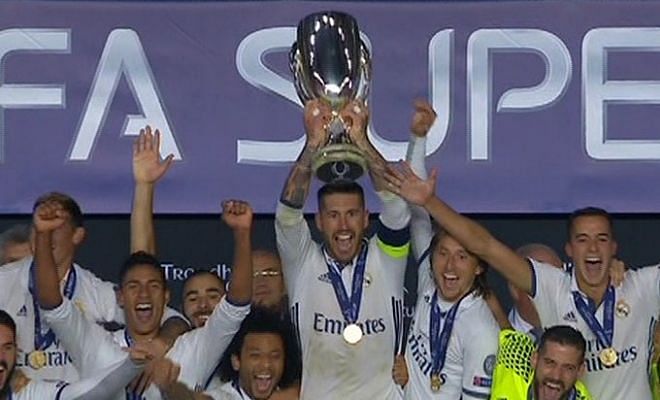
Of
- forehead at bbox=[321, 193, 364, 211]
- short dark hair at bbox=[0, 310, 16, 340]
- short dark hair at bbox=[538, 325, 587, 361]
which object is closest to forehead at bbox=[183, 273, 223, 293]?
forehead at bbox=[321, 193, 364, 211]

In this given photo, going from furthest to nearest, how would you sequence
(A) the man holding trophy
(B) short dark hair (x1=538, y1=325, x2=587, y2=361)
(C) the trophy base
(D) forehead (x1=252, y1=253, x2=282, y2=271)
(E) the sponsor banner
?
(E) the sponsor banner → (D) forehead (x1=252, y1=253, x2=282, y2=271) → (A) the man holding trophy → (B) short dark hair (x1=538, y1=325, x2=587, y2=361) → (C) the trophy base

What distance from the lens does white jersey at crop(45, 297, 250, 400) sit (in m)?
11.6

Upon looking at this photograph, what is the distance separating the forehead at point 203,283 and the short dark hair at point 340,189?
531 mm

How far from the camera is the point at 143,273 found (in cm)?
1162

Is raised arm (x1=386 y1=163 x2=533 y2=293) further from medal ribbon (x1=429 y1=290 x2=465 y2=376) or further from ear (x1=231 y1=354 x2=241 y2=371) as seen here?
ear (x1=231 y1=354 x2=241 y2=371)

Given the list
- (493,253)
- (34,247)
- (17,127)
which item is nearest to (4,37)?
(17,127)

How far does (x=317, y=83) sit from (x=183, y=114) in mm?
1116

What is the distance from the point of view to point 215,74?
41.0ft

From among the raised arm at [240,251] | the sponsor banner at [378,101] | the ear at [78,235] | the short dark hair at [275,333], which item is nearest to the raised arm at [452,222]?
the raised arm at [240,251]

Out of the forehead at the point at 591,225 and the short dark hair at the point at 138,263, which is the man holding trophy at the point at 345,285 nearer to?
the short dark hair at the point at 138,263

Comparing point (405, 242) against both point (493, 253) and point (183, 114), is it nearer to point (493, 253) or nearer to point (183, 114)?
point (493, 253)

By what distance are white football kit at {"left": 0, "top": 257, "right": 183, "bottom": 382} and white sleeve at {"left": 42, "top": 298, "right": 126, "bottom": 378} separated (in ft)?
0.40

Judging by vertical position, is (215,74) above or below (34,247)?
above

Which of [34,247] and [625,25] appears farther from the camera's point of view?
[625,25]
